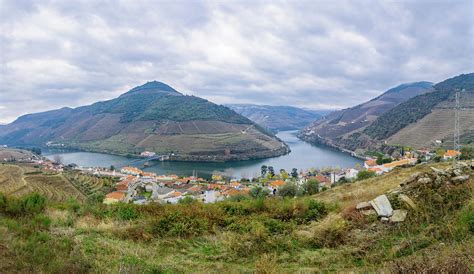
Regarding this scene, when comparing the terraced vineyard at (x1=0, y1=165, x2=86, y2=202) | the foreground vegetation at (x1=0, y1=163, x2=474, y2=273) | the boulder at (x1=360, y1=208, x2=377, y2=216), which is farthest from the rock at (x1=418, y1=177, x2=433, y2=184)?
the terraced vineyard at (x1=0, y1=165, x2=86, y2=202)

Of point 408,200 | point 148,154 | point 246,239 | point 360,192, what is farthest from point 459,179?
point 148,154

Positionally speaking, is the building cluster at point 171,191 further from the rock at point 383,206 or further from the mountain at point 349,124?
the mountain at point 349,124

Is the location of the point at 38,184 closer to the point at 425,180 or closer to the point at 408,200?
the point at 408,200

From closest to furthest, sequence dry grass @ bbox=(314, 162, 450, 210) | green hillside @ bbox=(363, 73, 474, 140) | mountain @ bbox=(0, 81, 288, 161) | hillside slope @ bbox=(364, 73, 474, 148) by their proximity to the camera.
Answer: dry grass @ bbox=(314, 162, 450, 210) → hillside slope @ bbox=(364, 73, 474, 148) → green hillside @ bbox=(363, 73, 474, 140) → mountain @ bbox=(0, 81, 288, 161)

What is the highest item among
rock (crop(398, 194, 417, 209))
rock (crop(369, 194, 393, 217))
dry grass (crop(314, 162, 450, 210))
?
rock (crop(398, 194, 417, 209))

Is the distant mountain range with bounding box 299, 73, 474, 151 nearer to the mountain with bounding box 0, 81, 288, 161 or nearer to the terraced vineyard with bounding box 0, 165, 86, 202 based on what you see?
the mountain with bounding box 0, 81, 288, 161

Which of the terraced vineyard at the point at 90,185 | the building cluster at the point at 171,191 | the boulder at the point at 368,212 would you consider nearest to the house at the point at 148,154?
the building cluster at the point at 171,191

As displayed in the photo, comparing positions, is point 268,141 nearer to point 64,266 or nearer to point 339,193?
point 339,193
